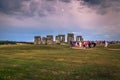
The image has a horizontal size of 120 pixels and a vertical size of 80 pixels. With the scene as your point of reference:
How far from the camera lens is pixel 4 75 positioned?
21.7 m

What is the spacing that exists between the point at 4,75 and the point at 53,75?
3.94 metres

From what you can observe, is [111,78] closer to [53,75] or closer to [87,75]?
[87,75]

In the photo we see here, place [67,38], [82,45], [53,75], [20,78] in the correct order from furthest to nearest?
[67,38] → [82,45] → [53,75] → [20,78]

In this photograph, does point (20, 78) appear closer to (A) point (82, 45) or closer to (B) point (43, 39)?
(A) point (82, 45)

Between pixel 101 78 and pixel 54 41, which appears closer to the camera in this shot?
pixel 101 78

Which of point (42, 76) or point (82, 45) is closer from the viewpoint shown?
point (42, 76)

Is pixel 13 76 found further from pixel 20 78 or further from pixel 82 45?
pixel 82 45

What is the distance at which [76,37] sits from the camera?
122125 millimetres

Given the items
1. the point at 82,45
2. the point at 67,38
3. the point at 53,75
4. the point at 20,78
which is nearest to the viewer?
the point at 20,78

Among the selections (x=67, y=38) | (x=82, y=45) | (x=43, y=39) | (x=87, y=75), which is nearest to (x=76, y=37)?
(x=67, y=38)

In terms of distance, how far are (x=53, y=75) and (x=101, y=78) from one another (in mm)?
3900

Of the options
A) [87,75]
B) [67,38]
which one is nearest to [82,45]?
[67,38]

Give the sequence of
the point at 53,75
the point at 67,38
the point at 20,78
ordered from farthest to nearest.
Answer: the point at 67,38 → the point at 53,75 → the point at 20,78

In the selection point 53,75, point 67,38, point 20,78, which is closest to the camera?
point 20,78
